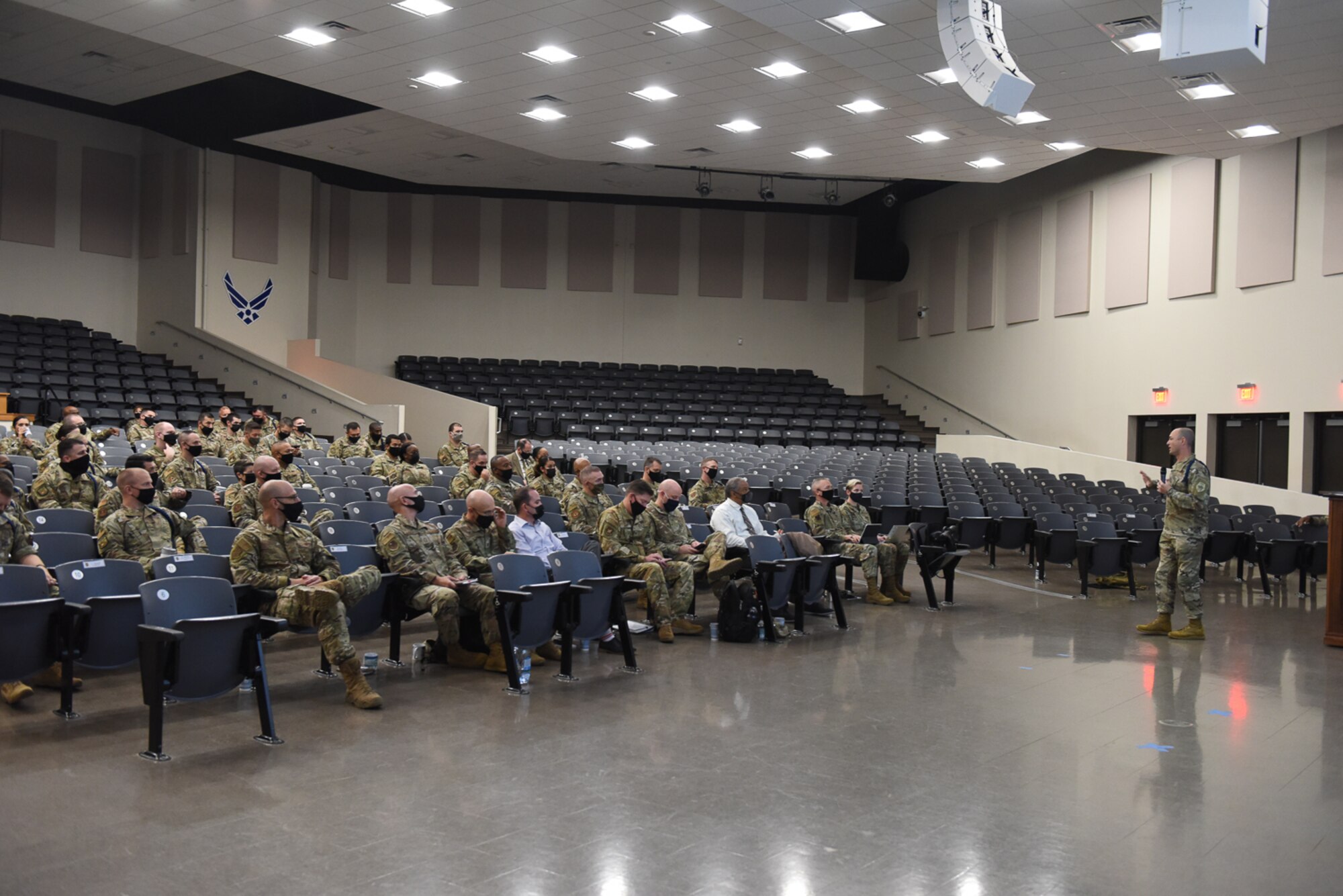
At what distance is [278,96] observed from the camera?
18906mm

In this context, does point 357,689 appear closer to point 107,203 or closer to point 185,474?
point 185,474

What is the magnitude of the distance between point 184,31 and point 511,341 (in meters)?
13.6

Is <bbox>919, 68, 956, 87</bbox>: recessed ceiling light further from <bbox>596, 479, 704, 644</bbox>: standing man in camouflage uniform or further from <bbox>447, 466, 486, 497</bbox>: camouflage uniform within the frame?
<bbox>596, 479, 704, 644</bbox>: standing man in camouflage uniform

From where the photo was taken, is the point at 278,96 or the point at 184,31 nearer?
the point at 184,31

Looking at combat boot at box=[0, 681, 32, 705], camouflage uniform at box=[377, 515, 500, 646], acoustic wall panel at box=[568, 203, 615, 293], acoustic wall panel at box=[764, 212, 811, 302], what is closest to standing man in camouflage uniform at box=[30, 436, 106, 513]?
combat boot at box=[0, 681, 32, 705]

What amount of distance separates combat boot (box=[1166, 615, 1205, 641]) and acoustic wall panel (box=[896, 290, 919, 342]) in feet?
58.4

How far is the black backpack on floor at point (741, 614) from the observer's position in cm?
788

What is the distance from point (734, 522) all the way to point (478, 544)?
2379 millimetres

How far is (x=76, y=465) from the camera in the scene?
7.27 m

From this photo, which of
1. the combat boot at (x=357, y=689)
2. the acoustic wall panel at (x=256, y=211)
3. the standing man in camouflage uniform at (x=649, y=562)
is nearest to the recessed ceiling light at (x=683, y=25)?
the standing man in camouflage uniform at (x=649, y=562)

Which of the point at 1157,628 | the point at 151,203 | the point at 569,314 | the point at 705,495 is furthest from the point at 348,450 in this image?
the point at 569,314

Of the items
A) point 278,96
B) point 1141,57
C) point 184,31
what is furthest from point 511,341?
point 1141,57

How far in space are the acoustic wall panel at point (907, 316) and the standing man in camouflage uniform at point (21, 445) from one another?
1983cm

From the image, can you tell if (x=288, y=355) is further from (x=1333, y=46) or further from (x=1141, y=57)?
(x=1333, y=46)
